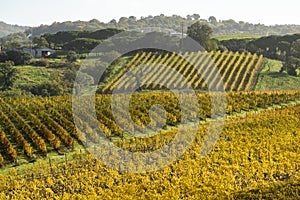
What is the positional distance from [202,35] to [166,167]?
42.5m

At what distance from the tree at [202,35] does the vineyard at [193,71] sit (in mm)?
4333

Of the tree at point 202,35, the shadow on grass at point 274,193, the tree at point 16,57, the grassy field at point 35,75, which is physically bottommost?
the grassy field at point 35,75

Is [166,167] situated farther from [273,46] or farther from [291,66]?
[273,46]

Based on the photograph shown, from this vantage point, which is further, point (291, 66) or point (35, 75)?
point (35, 75)

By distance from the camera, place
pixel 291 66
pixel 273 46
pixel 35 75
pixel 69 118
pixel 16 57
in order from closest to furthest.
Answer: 1. pixel 69 118
2. pixel 291 66
3. pixel 35 75
4. pixel 16 57
5. pixel 273 46

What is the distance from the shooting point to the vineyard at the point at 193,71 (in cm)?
3775

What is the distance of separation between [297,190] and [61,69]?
1747 inches

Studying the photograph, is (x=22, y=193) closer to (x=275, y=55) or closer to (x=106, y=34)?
(x=275, y=55)

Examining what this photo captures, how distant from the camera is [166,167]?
14.9 meters

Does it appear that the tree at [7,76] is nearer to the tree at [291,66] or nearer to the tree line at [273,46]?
the tree line at [273,46]

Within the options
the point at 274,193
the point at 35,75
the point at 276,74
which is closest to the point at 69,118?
the point at 274,193

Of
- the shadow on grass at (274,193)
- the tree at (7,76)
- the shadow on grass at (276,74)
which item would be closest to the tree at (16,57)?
the tree at (7,76)

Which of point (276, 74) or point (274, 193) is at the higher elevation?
point (276, 74)

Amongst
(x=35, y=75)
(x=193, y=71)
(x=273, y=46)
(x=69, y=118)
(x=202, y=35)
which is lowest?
(x=35, y=75)
